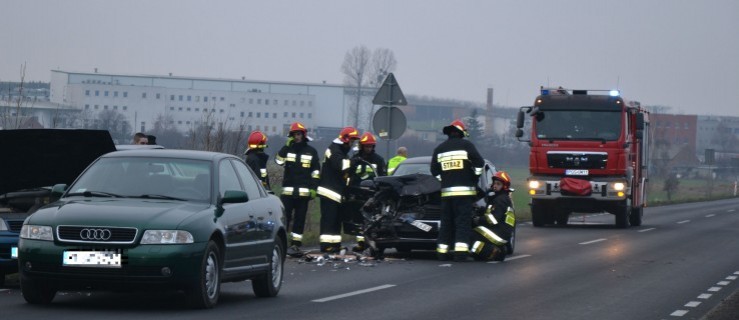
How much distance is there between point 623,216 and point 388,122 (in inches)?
354

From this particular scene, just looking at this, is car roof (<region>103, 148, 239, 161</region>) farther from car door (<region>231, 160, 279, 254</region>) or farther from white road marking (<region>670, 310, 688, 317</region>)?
white road marking (<region>670, 310, 688, 317</region>)

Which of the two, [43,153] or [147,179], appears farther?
[43,153]

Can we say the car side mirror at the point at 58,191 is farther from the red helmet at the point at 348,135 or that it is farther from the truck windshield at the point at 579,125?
the truck windshield at the point at 579,125

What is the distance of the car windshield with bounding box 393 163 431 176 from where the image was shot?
793 inches

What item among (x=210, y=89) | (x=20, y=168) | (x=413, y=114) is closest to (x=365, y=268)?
(x=20, y=168)

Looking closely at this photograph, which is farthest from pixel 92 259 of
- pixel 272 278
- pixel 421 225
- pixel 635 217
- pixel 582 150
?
pixel 635 217

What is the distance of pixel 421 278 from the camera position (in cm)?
1609

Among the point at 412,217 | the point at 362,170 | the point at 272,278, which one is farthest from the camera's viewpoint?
the point at 362,170

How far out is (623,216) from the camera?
31.4 metres

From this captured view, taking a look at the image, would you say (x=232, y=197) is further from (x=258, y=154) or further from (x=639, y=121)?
(x=639, y=121)

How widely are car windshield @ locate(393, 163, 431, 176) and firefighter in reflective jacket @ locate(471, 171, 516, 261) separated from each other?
126 cm

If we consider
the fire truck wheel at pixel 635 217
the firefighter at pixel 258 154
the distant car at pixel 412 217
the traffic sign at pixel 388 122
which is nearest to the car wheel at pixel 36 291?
the distant car at pixel 412 217

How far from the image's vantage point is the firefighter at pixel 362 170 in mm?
19891

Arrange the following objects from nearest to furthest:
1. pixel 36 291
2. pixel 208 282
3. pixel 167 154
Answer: pixel 36 291
pixel 208 282
pixel 167 154
